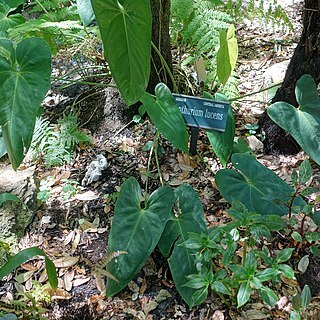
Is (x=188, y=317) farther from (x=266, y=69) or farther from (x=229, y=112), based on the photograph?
(x=266, y=69)

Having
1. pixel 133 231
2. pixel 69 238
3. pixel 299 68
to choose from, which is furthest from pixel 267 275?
pixel 299 68

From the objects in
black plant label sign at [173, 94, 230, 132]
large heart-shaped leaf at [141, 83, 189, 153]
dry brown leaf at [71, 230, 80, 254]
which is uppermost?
large heart-shaped leaf at [141, 83, 189, 153]

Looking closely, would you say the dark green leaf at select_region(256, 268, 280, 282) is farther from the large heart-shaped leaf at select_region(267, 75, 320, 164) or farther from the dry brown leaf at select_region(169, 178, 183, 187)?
the dry brown leaf at select_region(169, 178, 183, 187)

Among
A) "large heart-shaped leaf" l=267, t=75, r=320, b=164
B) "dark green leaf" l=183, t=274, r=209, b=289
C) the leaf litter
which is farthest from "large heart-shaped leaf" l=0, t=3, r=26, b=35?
"dark green leaf" l=183, t=274, r=209, b=289

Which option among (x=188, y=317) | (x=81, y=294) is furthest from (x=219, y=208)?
(x=81, y=294)

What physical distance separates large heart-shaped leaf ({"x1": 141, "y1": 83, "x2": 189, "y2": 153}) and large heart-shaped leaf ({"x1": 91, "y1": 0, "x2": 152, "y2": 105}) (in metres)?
0.28

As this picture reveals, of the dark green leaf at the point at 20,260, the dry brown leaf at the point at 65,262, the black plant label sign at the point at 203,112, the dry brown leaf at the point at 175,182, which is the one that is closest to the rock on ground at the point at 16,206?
the dry brown leaf at the point at 65,262

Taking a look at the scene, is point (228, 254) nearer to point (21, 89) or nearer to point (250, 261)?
point (250, 261)

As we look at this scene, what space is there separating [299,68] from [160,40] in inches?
23.7

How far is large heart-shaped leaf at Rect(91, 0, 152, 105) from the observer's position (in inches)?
49.5

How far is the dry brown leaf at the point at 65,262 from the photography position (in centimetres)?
168

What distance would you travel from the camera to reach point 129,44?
1283 mm

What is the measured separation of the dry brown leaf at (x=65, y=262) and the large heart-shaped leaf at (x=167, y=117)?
57cm

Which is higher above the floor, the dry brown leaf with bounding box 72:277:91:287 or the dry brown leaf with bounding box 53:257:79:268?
the dry brown leaf with bounding box 53:257:79:268
